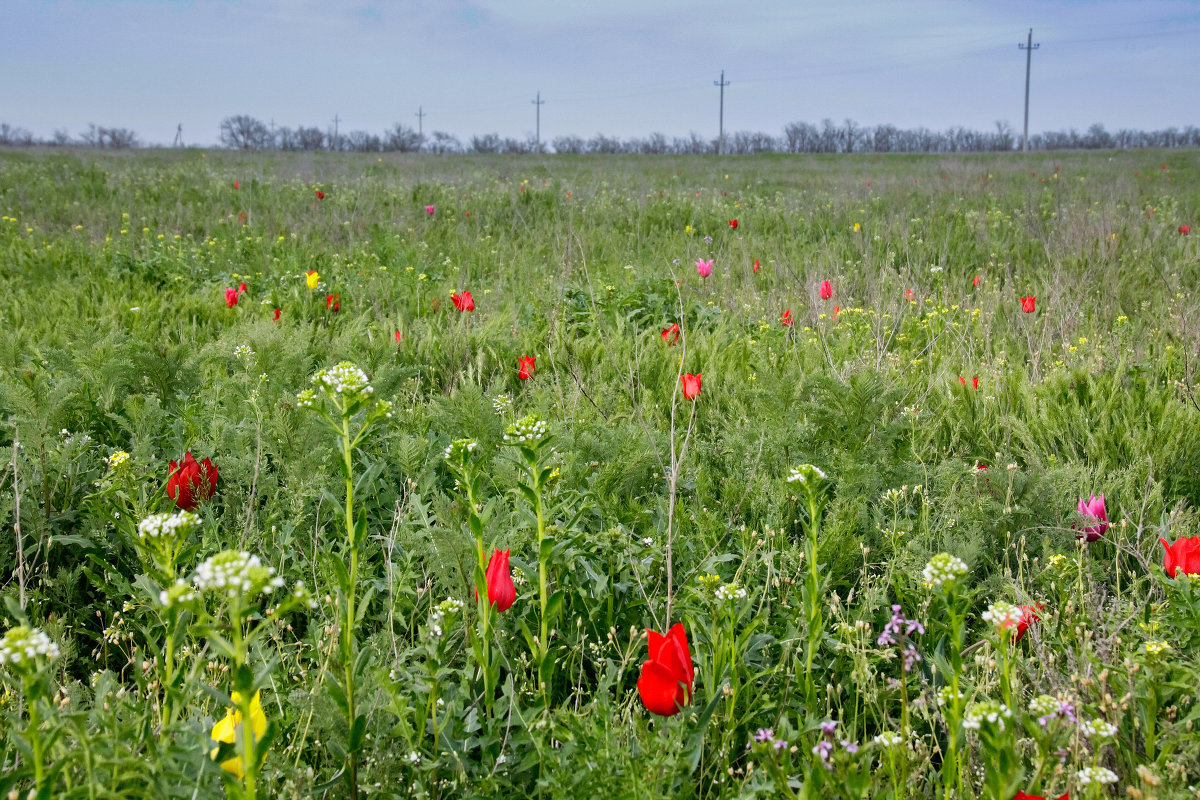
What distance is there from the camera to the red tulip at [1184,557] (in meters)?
1.42

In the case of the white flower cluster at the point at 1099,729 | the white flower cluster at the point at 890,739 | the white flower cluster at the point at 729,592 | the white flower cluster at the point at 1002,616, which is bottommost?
the white flower cluster at the point at 890,739

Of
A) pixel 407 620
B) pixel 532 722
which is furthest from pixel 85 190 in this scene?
pixel 532 722

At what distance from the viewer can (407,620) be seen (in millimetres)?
1715

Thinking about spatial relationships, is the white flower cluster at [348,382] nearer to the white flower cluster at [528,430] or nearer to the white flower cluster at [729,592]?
the white flower cluster at [528,430]

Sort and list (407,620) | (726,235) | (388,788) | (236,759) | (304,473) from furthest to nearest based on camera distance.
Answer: (726,235) < (304,473) < (407,620) < (388,788) < (236,759)

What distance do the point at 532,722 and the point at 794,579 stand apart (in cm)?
81

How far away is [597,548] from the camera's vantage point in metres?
1.81

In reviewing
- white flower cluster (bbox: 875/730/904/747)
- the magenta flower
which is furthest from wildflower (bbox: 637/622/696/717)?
the magenta flower

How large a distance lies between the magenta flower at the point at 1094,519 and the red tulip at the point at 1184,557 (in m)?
0.37

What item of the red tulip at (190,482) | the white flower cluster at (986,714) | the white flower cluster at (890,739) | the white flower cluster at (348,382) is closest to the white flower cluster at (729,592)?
the white flower cluster at (890,739)

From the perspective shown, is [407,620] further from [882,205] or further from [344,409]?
[882,205]

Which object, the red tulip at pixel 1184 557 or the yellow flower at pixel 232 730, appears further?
the red tulip at pixel 1184 557

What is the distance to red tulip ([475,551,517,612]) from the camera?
51.3 inches

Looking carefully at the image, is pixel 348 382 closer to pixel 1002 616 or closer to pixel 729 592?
pixel 729 592
